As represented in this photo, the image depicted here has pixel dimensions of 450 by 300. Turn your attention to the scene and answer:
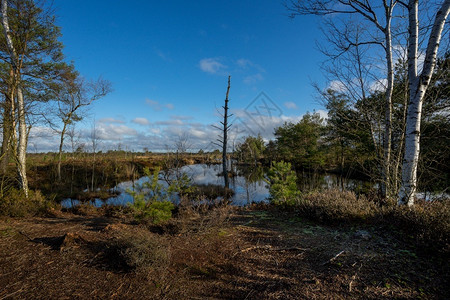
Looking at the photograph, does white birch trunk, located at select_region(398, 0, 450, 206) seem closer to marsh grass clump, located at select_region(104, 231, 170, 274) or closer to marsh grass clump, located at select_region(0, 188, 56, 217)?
marsh grass clump, located at select_region(104, 231, 170, 274)

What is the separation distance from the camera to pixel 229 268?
114 inches

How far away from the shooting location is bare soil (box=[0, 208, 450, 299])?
7.56 feet

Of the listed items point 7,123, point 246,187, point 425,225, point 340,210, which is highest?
point 7,123

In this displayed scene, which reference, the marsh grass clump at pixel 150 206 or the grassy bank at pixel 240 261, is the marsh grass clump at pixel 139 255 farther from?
the marsh grass clump at pixel 150 206

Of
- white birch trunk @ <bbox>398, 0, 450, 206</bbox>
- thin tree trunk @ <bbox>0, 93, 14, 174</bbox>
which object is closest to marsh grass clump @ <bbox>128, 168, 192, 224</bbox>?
thin tree trunk @ <bbox>0, 93, 14, 174</bbox>

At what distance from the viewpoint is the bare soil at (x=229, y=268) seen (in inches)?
90.7

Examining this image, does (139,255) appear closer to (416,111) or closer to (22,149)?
(416,111)

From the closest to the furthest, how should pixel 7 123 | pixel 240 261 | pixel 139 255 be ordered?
pixel 139 255 < pixel 240 261 < pixel 7 123

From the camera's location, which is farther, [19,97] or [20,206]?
[19,97]

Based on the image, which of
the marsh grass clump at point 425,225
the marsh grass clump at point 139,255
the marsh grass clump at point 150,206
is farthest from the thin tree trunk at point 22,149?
the marsh grass clump at point 425,225

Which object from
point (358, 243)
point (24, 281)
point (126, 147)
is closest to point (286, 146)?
point (126, 147)

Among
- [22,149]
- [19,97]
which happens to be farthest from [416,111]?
[22,149]

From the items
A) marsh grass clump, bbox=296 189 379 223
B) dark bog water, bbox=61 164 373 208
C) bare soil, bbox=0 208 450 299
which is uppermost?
marsh grass clump, bbox=296 189 379 223

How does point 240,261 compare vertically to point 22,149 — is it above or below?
below
